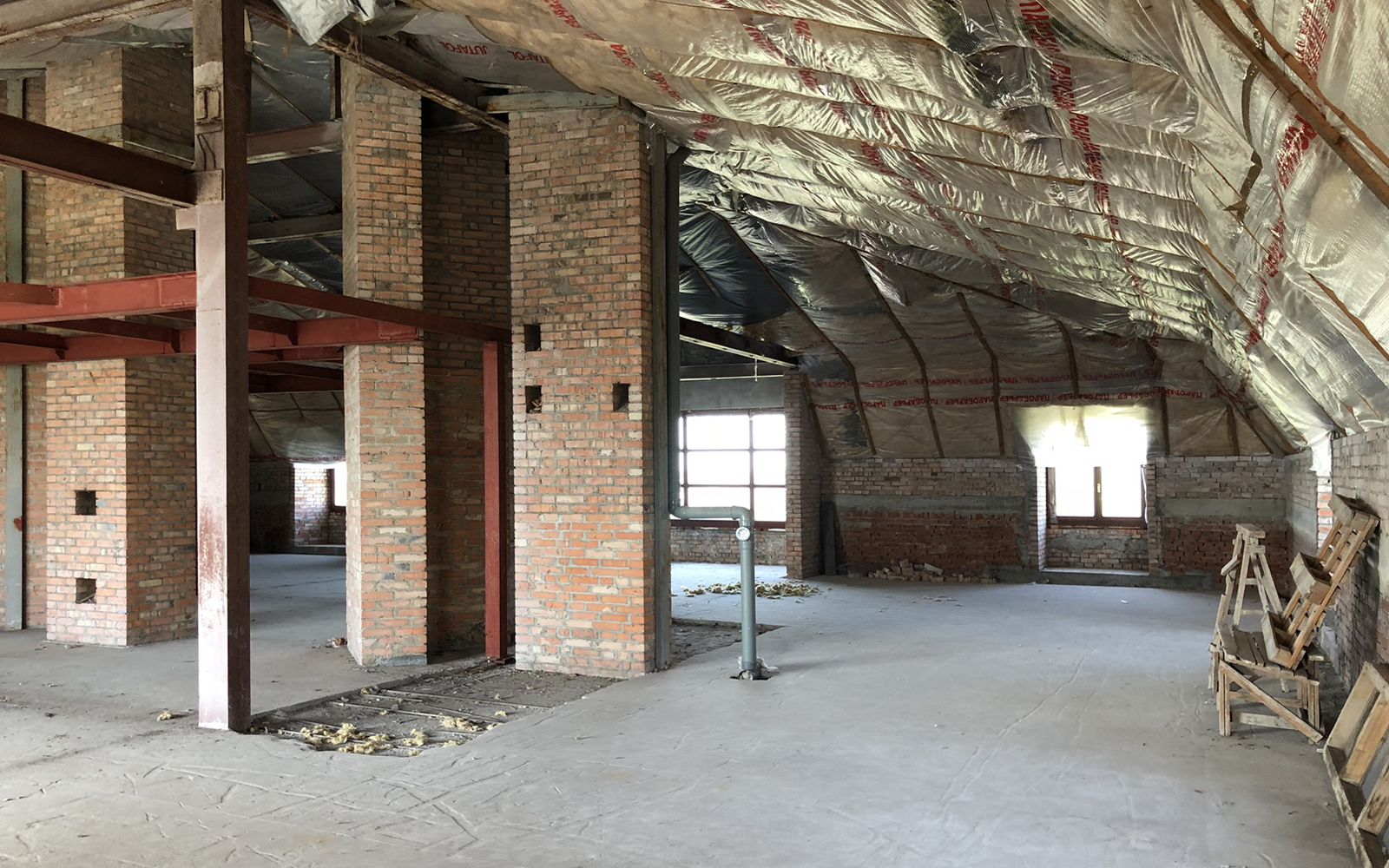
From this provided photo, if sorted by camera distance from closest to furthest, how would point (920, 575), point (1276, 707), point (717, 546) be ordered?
point (1276, 707), point (920, 575), point (717, 546)

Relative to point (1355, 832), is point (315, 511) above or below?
above

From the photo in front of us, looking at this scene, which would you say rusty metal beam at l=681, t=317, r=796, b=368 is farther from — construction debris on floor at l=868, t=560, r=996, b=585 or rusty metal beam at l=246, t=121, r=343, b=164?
rusty metal beam at l=246, t=121, r=343, b=164

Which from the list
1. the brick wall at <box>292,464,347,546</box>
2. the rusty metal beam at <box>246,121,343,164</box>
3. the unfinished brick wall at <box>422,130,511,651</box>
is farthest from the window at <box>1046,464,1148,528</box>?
the brick wall at <box>292,464,347,546</box>

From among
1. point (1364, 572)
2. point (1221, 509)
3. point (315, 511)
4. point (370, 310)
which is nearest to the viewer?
point (1364, 572)

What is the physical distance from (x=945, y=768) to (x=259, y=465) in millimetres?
15893

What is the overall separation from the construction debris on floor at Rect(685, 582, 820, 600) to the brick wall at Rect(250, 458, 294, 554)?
9.30 m

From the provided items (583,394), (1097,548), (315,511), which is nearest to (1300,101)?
(583,394)

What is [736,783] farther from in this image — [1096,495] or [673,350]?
[1096,495]

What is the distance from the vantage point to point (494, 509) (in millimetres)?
7484

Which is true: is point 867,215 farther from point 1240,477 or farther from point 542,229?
point 1240,477

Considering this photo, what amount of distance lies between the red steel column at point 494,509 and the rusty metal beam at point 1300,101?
5.79m

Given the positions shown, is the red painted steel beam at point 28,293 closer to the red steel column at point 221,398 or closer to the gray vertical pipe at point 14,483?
the red steel column at point 221,398

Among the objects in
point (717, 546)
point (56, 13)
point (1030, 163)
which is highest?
point (56, 13)

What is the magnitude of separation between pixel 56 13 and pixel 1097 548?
12.3 metres
